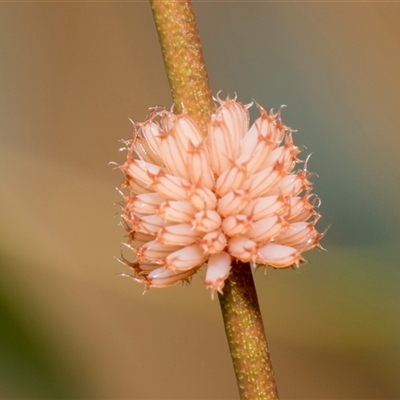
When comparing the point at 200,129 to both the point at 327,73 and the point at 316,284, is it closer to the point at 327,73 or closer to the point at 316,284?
the point at 316,284

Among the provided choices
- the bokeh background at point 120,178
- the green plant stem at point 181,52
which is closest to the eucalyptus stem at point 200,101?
the green plant stem at point 181,52

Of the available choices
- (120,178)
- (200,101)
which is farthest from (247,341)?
(120,178)

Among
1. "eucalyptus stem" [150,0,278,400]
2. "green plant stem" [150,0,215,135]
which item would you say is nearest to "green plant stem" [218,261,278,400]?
"eucalyptus stem" [150,0,278,400]

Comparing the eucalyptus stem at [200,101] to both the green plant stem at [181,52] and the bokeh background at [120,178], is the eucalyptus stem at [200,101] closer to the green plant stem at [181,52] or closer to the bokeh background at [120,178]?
the green plant stem at [181,52]

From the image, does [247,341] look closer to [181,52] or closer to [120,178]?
[181,52]

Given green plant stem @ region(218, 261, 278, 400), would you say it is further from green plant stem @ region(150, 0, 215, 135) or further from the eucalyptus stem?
green plant stem @ region(150, 0, 215, 135)

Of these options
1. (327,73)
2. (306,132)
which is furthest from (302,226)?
(327,73)
